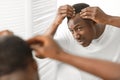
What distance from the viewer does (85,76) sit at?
1587 mm

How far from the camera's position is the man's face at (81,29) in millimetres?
1457

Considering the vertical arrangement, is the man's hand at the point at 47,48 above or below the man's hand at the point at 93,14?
above

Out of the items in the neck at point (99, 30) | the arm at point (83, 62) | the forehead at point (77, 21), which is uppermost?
the arm at point (83, 62)

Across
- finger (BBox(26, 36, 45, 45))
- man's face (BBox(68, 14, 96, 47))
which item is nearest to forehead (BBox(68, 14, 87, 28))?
man's face (BBox(68, 14, 96, 47))

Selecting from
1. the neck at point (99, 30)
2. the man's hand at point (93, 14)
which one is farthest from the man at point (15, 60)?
the neck at point (99, 30)

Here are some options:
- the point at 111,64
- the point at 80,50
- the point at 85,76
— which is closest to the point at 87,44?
the point at 80,50

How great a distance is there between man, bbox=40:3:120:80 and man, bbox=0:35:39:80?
729mm

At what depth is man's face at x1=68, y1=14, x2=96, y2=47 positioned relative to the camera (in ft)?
4.78

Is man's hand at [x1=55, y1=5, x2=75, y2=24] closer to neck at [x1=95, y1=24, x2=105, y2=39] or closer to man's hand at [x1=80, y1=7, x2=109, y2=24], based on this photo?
man's hand at [x1=80, y1=7, x2=109, y2=24]

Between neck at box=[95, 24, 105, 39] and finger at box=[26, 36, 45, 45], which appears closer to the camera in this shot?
finger at box=[26, 36, 45, 45]

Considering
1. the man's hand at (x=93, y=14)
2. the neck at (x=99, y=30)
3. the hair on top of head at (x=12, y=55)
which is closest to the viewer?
the hair on top of head at (x=12, y=55)

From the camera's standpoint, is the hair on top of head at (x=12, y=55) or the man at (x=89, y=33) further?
the man at (x=89, y=33)

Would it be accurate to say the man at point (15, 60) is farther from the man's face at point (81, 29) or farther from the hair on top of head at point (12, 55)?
the man's face at point (81, 29)

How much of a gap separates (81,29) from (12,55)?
83 centimetres
